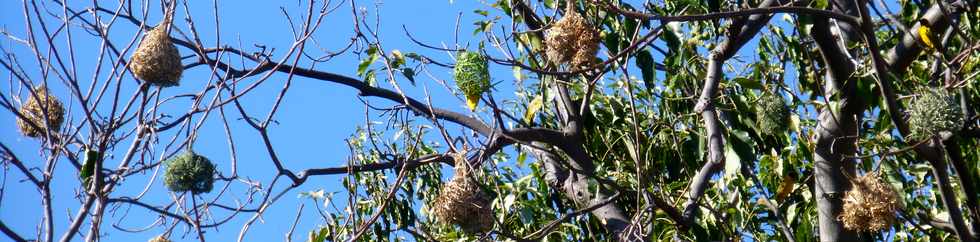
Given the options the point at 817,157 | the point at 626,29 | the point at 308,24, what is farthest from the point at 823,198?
the point at 308,24

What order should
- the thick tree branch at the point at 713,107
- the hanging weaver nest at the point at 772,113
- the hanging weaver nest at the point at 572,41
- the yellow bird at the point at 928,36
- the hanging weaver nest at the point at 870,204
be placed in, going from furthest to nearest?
the thick tree branch at the point at 713,107, the hanging weaver nest at the point at 772,113, the hanging weaver nest at the point at 870,204, the yellow bird at the point at 928,36, the hanging weaver nest at the point at 572,41

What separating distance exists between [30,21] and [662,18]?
56.8 inches

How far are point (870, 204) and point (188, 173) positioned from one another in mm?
1776

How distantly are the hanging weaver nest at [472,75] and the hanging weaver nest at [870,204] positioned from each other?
1.03 m

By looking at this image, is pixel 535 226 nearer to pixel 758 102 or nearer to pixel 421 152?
pixel 421 152

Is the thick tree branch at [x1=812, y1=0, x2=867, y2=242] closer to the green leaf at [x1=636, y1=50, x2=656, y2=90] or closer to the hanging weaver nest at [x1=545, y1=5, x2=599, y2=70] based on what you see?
the green leaf at [x1=636, y1=50, x2=656, y2=90]

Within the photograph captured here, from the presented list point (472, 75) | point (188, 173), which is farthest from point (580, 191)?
point (188, 173)

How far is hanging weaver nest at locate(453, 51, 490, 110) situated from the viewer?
3973 millimetres

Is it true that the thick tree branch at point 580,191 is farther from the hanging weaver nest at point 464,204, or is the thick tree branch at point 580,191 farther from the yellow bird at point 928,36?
the yellow bird at point 928,36

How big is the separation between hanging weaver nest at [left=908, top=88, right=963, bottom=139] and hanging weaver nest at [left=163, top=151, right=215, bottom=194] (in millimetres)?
1756

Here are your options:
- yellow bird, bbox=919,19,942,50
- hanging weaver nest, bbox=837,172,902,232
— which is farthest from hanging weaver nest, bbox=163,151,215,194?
yellow bird, bbox=919,19,942,50

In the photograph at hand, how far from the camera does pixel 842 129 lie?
169 inches

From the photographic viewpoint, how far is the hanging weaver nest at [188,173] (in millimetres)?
3643

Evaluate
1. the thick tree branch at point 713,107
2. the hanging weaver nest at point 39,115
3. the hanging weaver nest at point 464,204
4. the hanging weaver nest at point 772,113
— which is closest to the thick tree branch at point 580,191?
the thick tree branch at point 713,107
